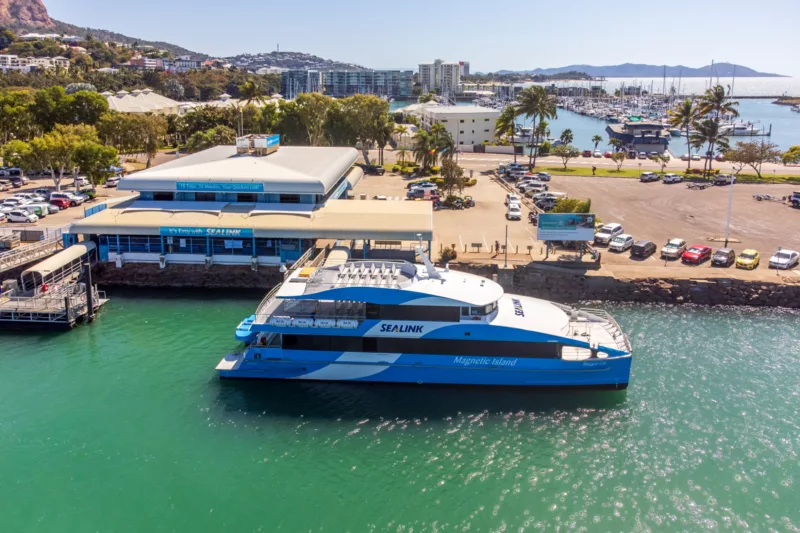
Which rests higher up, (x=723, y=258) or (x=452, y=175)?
(x=452, y=175)

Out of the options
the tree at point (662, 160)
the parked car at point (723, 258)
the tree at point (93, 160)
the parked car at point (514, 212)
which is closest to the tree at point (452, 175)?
the parked car at point (514, 212)

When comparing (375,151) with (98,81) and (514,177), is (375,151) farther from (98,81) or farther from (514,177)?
(98,81)

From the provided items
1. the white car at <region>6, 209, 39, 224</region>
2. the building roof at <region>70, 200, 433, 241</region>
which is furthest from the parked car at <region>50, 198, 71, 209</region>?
the building roof at <region>70, 200, 433, 241</region>

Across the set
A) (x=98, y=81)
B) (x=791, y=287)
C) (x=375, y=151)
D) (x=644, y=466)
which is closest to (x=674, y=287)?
(x=791, y=287)

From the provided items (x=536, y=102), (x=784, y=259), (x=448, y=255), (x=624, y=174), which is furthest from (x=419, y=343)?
(x=536, y=102)

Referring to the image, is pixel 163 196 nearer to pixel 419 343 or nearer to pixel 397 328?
pixel 397 328
